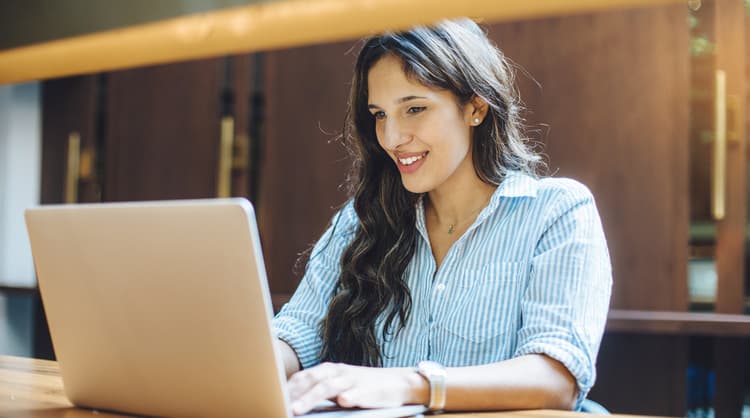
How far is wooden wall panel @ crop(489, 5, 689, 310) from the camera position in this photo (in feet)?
9.78

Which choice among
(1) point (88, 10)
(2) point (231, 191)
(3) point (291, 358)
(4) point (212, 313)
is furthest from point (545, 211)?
(2) point (231, 191)

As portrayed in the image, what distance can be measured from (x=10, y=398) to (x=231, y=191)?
2578 millimetres

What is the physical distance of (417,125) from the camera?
1691mm

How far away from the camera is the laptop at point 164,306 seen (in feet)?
2.95

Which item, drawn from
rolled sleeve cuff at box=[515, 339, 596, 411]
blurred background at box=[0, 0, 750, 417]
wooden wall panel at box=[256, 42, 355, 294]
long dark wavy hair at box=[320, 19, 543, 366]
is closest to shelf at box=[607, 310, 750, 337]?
blurred background at box=[0, 0, 750, 417]

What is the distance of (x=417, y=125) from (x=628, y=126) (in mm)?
1619

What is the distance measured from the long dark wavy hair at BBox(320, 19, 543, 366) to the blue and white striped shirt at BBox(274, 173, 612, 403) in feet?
0.11

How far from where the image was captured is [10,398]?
1166 millimetres

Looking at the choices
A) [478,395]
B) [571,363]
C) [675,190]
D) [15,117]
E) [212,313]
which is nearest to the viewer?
[212,313]

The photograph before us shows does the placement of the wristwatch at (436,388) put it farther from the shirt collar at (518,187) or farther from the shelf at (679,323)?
the shelf at (679,323)

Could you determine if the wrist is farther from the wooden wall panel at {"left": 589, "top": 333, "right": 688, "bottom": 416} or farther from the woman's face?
the wooden wall panel at {"left": 589, "top": 333, "right": 688, "bottom": 416}

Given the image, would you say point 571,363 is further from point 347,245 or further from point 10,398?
point 10,398

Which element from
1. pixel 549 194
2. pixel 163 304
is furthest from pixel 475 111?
pixel 163 304

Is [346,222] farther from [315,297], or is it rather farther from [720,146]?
[720,146]
